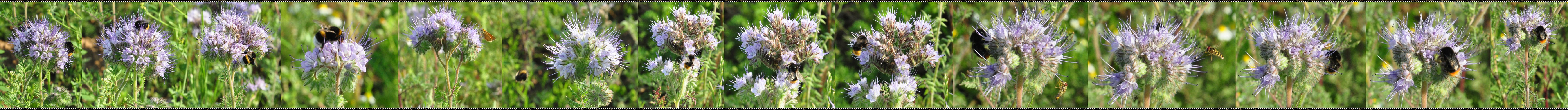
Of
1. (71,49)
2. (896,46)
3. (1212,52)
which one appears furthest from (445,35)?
(1212,52)

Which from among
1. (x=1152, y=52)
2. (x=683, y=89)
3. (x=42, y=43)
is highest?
(x=1152, y=52)

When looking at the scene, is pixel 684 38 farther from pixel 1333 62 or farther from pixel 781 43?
pixel 1333 62

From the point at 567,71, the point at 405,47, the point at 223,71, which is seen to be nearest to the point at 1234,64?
the point at 567,71

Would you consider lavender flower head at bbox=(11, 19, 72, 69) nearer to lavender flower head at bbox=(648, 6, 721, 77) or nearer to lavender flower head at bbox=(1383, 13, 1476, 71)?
lavender flower head at bbox=(648, 6, 721, 77)

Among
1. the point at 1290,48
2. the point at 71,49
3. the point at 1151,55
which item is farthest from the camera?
the point at 71,49

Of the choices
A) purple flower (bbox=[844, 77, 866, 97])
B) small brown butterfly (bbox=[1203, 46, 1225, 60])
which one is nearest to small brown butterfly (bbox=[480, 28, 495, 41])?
purple flower (bbox=[844, 77, 866, 97])
